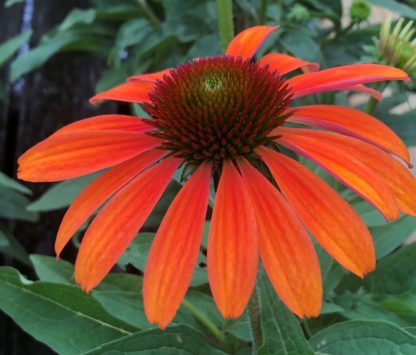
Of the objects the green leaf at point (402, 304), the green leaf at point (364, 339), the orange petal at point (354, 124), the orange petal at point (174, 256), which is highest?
the orange petal at point (354, 124)

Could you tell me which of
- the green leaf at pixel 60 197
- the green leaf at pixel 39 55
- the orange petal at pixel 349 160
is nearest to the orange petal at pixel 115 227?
the orange petal at pixel 349 160

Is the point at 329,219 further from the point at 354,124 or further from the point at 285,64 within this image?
the point at 285,64

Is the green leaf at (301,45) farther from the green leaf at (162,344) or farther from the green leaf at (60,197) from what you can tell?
the green leaf at (162,344)

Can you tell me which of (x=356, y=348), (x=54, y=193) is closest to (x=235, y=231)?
(x=356, y=348)

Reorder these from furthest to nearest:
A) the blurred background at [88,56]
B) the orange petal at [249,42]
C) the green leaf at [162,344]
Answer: the blurred background at [88,56] → the orange petal at [249,42] → the green leaf at [162,344]

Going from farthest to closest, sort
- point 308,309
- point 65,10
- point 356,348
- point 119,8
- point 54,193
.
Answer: point 65,10, point 119,8, point 54,193, point 356,348, point 308,309

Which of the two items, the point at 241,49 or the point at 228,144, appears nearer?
the point at 228,144

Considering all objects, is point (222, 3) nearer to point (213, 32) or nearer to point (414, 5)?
point (213, 32)
